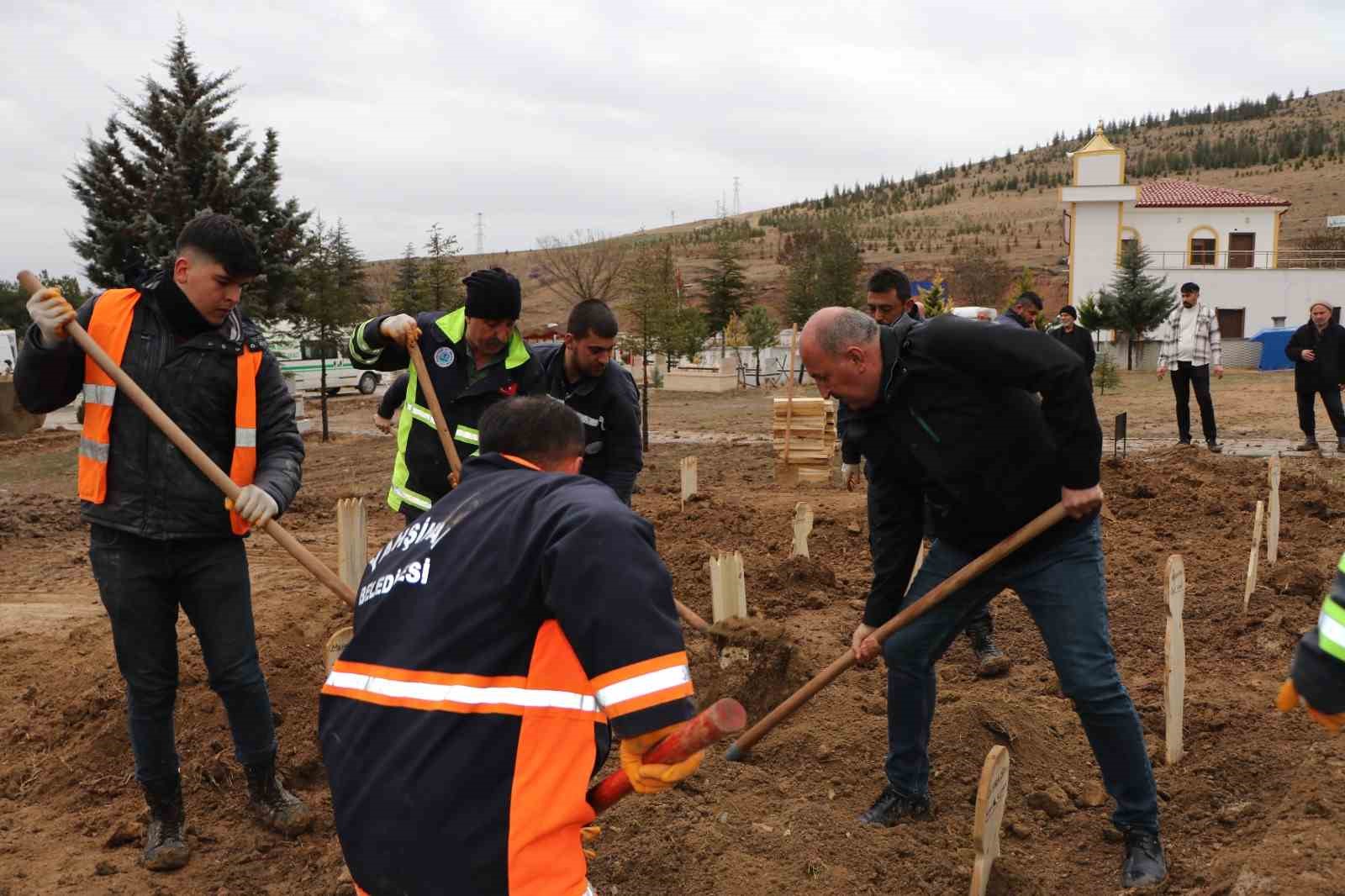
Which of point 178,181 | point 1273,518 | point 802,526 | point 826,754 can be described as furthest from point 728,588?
point 178,181

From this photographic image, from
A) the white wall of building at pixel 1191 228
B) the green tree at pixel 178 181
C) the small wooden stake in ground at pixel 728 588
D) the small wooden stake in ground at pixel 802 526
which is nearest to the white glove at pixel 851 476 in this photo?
the small wooden stake in ground at pixel 802 526

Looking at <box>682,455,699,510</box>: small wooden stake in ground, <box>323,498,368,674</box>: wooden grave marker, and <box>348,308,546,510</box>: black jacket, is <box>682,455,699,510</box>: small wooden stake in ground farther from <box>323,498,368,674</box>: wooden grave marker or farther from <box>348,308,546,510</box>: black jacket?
<box>348,308,546,510</box>: black jacket

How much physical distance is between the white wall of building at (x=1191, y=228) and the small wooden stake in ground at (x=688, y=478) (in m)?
37.1

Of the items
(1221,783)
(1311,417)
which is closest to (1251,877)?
(1221,783)

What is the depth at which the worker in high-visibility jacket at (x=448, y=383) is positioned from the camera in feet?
14.5

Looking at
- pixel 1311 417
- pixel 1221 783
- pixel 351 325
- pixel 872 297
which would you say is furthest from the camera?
pixel 351 325

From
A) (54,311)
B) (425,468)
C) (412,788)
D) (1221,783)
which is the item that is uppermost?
(54,311)

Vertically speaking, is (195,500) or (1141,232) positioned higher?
(1141,232)

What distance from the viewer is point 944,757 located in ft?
14.3

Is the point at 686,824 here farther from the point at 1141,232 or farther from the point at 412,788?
the point at 1141,232

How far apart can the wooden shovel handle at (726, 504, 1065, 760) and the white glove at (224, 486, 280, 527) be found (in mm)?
1899

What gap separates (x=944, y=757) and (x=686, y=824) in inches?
48.5

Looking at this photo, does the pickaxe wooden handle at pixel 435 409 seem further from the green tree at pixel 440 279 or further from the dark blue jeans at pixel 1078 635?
the green tree at pixel 440 279

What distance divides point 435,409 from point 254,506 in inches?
39.7
